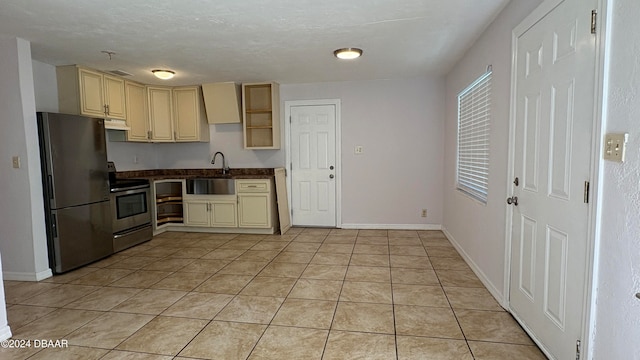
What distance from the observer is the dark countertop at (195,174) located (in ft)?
16.3

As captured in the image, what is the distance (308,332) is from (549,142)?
1.90 meters

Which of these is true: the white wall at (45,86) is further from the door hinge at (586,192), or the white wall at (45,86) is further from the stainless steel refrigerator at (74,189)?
the door hinge at (586,192)

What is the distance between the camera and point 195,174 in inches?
220

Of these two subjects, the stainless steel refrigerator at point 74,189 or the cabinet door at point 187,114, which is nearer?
the stainless steel refrigerator at point 74,189

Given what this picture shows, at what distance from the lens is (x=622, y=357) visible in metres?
1.30

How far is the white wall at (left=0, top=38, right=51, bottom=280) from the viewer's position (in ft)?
10.2

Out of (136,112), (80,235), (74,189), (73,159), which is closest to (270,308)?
(80,235)

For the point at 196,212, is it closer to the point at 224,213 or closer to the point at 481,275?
the point at 224,213

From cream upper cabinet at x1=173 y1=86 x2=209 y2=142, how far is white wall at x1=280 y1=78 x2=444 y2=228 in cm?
148

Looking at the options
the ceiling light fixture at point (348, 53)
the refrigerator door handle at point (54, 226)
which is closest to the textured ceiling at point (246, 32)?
the ceiling light fixture at point (348, 53)

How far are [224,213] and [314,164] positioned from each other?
1581 millimetres

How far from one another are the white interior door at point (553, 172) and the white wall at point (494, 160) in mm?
195

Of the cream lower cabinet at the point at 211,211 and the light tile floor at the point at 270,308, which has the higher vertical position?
the cream lower cabinet at the point at 211,211

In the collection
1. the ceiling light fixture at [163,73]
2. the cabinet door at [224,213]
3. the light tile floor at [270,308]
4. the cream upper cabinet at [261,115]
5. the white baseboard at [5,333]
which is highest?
the ceiling light fixture at [163,73]
